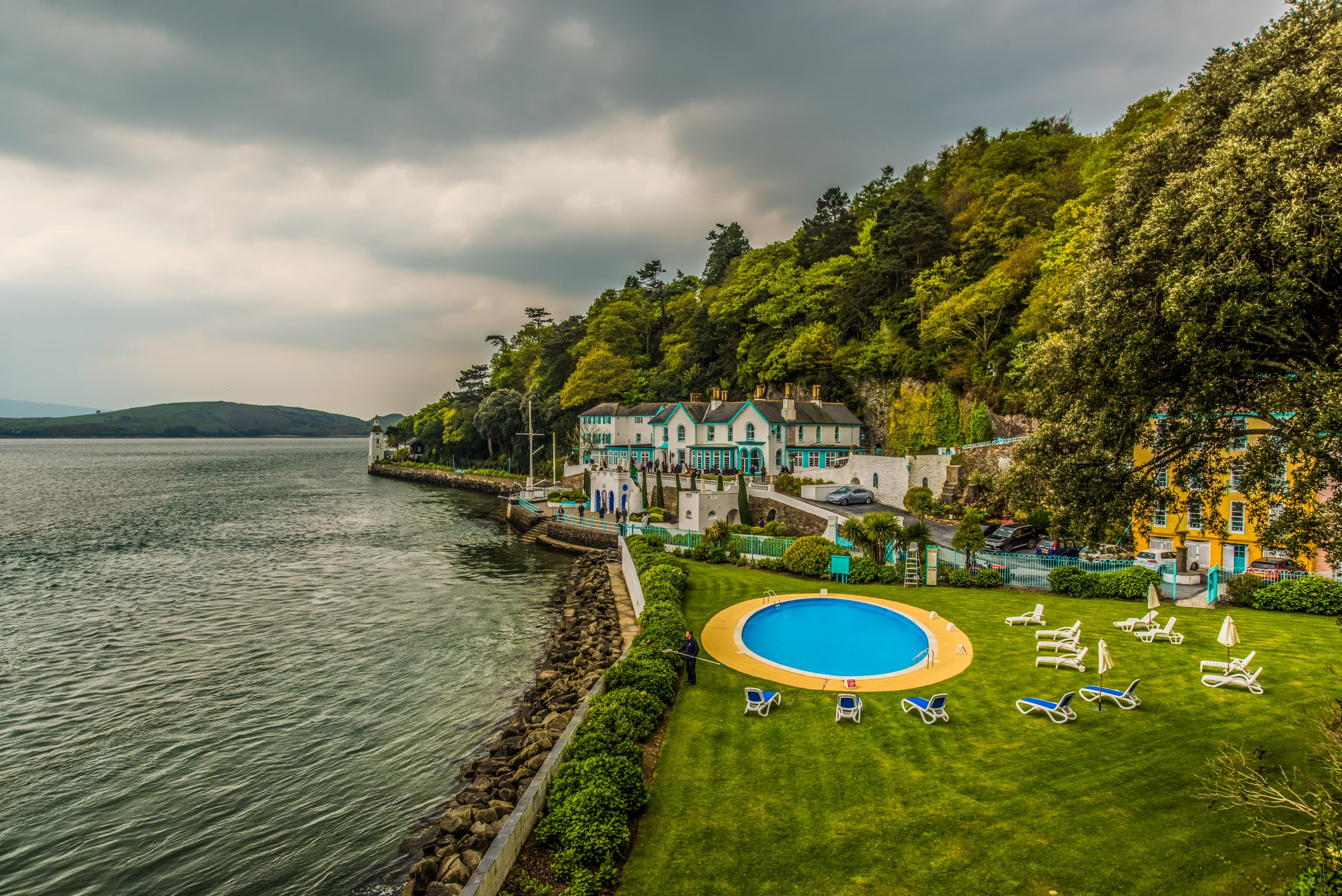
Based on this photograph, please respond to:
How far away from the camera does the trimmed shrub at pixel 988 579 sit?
948 inches

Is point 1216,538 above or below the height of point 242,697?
above

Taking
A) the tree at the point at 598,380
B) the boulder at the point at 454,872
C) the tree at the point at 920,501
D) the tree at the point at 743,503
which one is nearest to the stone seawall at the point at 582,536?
the tree at the point at 743,503

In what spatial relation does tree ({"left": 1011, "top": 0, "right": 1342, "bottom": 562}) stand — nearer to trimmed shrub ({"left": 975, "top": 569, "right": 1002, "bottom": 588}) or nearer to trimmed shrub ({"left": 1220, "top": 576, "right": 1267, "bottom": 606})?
trimmed shrub ({"left": 1220, "top": 576, "right": 1267, "bottom": 606})

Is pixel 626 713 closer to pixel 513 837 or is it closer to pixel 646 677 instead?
pixel 646 677

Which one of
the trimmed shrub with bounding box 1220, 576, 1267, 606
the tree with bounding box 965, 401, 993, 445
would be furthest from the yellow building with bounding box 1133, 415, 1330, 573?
the tree with bounding box 965, 401, 993, 445

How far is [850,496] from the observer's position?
4000 centimetres

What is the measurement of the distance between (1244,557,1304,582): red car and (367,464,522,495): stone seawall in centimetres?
5976

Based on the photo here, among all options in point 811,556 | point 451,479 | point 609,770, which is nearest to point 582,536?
point 811,556

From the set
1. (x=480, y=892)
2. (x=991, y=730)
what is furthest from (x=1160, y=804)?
(x=480, y=892)

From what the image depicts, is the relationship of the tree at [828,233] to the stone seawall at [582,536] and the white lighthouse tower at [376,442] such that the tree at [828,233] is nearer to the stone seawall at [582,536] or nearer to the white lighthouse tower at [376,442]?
the stone seawall at [582,536]

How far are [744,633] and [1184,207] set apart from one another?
48.9 feet

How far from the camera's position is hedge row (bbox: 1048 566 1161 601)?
21.7m

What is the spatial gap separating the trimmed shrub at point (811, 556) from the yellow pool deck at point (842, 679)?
352 cm

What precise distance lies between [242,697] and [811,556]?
20.7 meters
